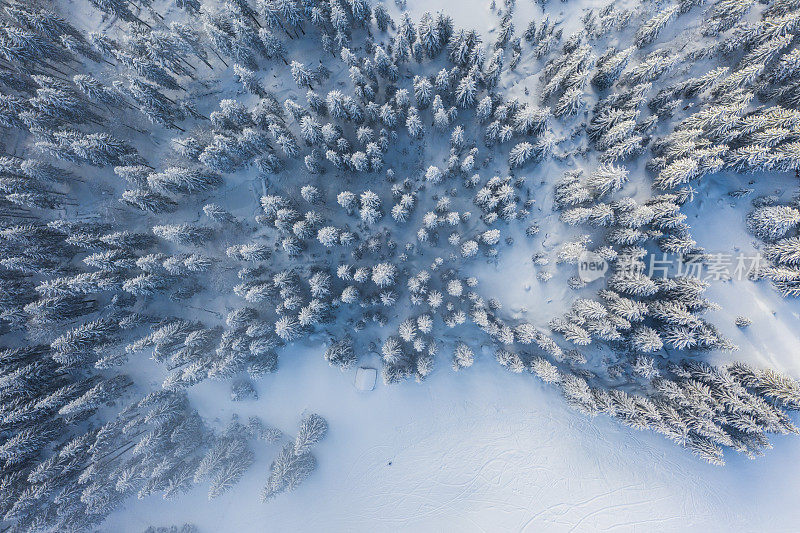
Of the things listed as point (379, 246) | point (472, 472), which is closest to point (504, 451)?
point (472, 472)

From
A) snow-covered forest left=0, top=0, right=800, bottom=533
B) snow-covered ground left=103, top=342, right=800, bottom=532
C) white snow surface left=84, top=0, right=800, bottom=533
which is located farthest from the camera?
snow-covered ground left=103, top=342, right=800, bottom=532

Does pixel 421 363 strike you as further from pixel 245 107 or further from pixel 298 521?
pixel 245 107

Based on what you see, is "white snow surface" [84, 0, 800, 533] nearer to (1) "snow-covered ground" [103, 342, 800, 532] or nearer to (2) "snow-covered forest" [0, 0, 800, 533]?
(1) "snow-covered ground" [103, 342, 800, 532]

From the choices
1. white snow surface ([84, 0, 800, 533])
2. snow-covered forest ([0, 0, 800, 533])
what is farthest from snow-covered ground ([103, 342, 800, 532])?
snow-covered forest ([0, 0, 800, 533])

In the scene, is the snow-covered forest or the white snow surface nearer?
the snow-covered forest

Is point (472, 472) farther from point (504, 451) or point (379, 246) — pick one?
point (379, 246)

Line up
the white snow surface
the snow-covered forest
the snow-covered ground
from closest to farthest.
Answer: the snow-covered forest → the white snow surface → the snow-covered ground

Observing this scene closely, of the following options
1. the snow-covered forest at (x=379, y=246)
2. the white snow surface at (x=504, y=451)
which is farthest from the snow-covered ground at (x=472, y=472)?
the snow-covered forest at (x=379, y=246)

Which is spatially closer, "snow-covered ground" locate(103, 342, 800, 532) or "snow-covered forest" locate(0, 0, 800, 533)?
"snow-covered forest" locate(0, 0, 800, 533)

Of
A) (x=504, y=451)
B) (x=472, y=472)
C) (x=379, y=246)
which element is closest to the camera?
(x=379, y=246)

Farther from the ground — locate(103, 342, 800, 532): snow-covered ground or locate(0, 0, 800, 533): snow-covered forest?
locate(0, 0, 800, 533): snow-covered forest
